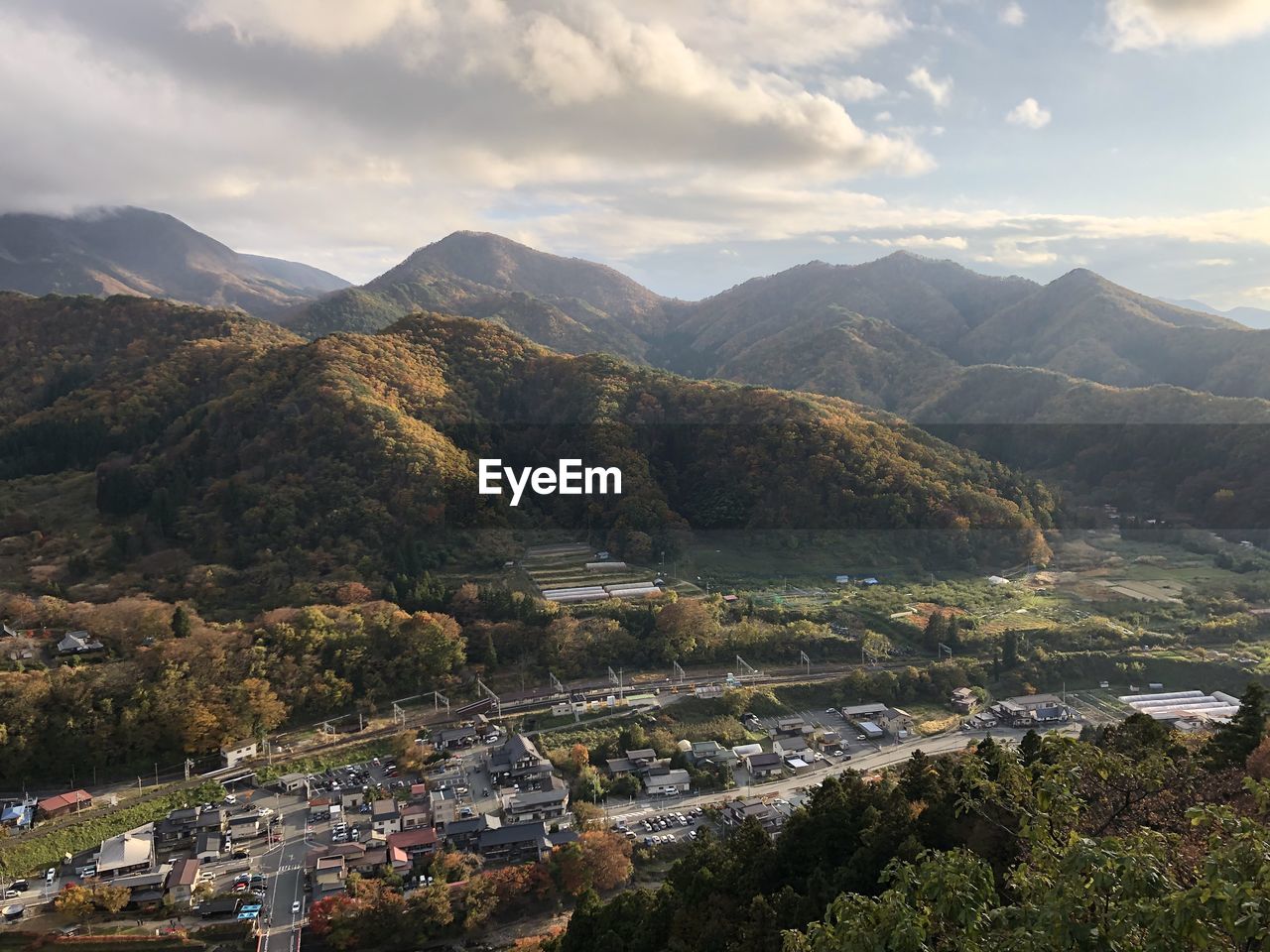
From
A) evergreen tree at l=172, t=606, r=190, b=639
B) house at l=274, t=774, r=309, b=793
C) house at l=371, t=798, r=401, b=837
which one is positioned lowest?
house at l=274, t=774, r=309, b=793

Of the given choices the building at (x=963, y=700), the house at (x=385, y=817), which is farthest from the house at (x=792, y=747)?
the house at (x=385, y=817)

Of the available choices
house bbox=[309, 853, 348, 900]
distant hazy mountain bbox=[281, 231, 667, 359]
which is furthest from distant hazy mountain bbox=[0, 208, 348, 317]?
house bbox=[309, 853, 348, 900]

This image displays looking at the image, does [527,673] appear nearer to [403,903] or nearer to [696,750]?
[696,750]

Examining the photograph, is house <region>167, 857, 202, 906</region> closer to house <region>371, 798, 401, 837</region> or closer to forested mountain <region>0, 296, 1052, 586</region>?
house <region>371, 798, 401, 837</region>

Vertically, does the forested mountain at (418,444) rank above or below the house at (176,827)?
above

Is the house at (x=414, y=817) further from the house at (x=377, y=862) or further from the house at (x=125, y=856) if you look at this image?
the house at (x=125, y=856)

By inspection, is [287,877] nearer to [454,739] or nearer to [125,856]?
[125,856]
